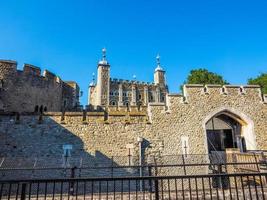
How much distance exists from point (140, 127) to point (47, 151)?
542 centimetres

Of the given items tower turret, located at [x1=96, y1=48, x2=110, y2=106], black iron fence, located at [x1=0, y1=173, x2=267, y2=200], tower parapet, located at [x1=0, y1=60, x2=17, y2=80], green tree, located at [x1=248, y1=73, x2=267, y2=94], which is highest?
tower turret, located at [x1=96, y1=48, x2=110, y2=106]

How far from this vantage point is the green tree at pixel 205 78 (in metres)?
29.3

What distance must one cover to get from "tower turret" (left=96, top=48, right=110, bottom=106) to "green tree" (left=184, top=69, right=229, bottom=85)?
23019 millimetres

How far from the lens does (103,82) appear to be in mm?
48375

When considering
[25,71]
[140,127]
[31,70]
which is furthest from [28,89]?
[140,127]

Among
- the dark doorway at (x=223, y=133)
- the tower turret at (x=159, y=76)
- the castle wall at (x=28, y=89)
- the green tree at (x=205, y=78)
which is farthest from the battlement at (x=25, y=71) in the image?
the tower turret at (x=159, y=76)

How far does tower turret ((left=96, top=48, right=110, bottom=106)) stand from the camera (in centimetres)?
4741

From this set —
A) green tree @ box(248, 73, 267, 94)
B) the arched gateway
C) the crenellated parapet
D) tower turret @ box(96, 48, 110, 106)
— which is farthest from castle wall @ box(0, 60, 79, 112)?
tower turret @ box(96, 48, 110, 106)

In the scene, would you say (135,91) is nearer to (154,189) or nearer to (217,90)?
(217,90)

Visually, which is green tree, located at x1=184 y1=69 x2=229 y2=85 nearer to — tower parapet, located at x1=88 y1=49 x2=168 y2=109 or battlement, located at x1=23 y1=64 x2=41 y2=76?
battlement, located at x1=23 y1=64 x2=41 y2=76

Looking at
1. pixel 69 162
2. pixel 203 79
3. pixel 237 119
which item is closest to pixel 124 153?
pixel 69 162

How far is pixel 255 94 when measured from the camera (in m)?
13.8

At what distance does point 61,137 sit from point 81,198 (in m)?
5.25

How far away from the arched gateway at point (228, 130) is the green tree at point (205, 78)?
15.9 m
